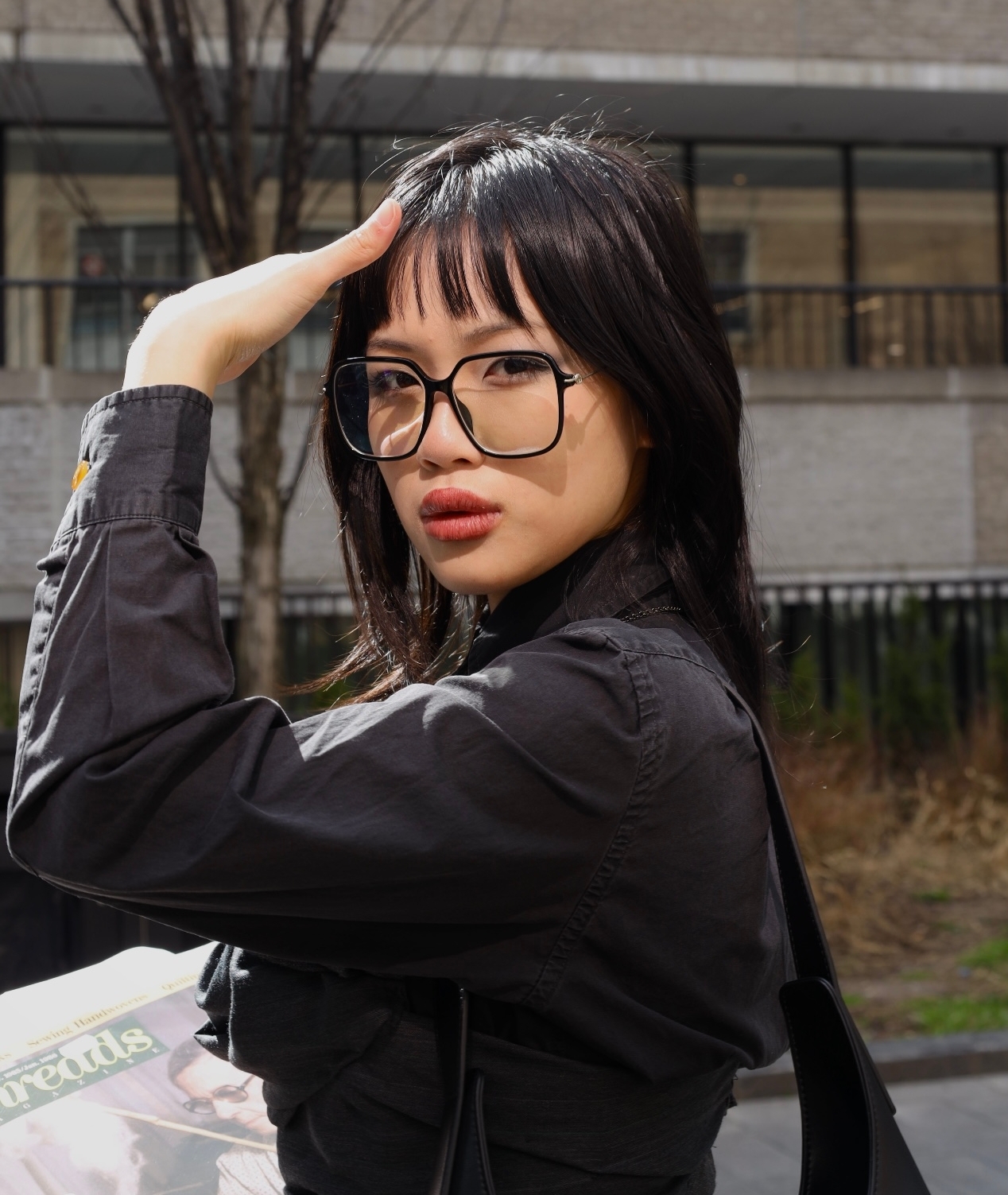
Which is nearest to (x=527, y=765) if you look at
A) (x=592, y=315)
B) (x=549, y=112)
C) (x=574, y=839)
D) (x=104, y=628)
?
(x=574, y=839)

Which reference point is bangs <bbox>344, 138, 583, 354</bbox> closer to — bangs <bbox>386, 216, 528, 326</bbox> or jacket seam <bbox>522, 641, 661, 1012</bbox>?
bangs <bbox>386, 216, 528, 326</bbox>

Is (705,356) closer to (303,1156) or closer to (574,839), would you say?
(574,839)

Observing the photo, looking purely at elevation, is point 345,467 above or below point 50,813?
above

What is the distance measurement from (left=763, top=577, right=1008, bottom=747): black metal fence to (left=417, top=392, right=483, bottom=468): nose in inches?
298

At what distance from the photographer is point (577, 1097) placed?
1167 millimetres

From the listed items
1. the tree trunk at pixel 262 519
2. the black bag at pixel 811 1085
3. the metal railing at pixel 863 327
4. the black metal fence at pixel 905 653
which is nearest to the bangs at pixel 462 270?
the black bag at pixel 811 1085

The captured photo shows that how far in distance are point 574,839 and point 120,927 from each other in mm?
2911

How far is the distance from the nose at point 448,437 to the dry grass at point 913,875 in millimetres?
3953

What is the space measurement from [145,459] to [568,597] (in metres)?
0.43

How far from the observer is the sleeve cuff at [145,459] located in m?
1.07

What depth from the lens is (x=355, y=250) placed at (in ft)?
3.99

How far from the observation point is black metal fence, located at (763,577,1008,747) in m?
8.84

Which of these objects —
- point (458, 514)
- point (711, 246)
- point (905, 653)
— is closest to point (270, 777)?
point (458, 514)

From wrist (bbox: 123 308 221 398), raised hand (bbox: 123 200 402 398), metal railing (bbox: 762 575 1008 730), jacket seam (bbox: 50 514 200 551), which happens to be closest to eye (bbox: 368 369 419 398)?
raised hand (bbox: 123 200 402 398)
